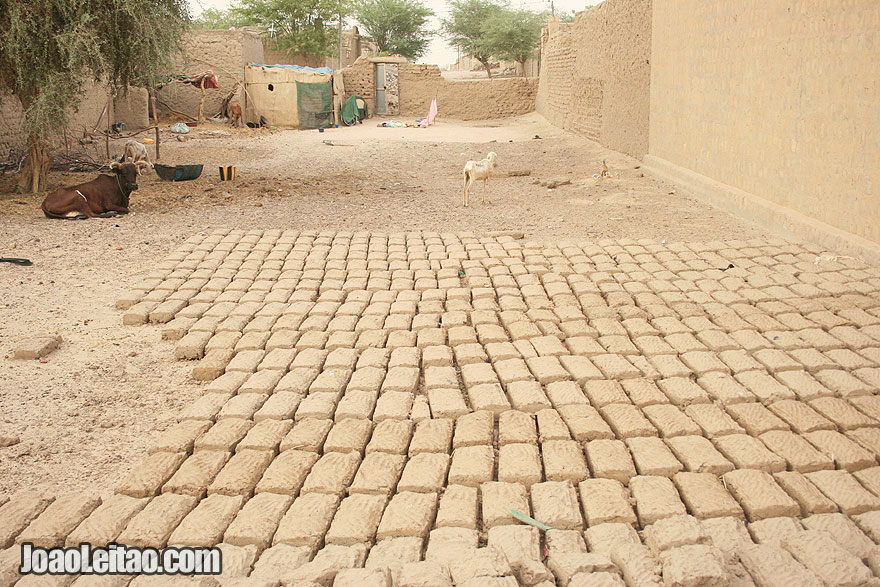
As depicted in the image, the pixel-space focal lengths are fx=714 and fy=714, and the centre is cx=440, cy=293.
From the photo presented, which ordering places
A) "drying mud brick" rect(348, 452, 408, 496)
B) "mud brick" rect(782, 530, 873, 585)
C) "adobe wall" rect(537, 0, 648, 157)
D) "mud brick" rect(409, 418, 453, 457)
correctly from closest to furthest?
"mud brick" rect(782, 530, 873, 585)
"drying mud brick" rect(348, 452, 408, 496)
"mud brick" rect(409, 418, 453, 457)
"adobe wall" rect(537, 0, 648, 157)

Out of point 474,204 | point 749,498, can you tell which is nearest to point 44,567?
point 749,498

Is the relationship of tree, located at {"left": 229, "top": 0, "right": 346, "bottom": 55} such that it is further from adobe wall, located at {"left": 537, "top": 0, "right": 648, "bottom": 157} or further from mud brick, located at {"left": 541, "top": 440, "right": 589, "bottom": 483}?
mud brick, located at {"left": 541, "top": 440, "right": 589, "bottom": 483}

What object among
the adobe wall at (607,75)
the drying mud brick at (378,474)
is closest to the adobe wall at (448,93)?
the adobe wall at (607,75)

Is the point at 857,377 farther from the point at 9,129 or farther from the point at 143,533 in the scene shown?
the point at 9,129

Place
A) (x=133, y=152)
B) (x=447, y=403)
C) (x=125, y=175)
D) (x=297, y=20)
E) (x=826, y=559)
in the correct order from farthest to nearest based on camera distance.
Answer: (x=297, y=20) < (x=133, y=152) < (x=125, y=175) < (x=447, y=403) < (x=826, y=559)

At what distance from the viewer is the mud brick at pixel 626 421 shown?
10.2 feet

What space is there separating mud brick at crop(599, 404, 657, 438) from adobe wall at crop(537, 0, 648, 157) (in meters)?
9.09

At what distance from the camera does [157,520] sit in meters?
2.52

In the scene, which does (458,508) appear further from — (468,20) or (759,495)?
(468,20)

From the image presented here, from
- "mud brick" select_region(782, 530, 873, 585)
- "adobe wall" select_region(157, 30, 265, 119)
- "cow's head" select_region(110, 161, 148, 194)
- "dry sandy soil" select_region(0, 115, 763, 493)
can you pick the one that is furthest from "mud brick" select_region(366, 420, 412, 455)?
"adobe wall" select_region(157, 30, 265, 119)

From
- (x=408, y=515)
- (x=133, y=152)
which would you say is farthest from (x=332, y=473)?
(x=133, y=152)

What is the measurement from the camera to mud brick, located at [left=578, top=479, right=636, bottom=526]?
2.53 m

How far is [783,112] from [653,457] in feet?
17.7

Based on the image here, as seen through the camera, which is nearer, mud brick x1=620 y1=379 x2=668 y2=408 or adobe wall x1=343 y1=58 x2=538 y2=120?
mud brick x1=620 y1=379 x2=668 y2=408
